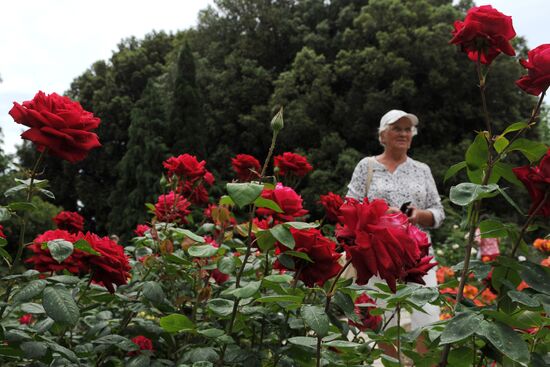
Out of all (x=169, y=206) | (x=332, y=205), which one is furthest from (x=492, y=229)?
(x=169, y=206)

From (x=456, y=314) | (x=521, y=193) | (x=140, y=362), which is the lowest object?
(x=521, y=193)

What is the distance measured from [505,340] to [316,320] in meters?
0.27

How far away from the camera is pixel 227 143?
17391mm

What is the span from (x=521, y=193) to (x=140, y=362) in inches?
552

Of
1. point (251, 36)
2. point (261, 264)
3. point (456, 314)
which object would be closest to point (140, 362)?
point (261, 264)

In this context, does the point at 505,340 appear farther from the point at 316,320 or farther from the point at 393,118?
the point at 393,118

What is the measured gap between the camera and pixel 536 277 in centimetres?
94

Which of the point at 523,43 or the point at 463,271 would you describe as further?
the point at 523,43

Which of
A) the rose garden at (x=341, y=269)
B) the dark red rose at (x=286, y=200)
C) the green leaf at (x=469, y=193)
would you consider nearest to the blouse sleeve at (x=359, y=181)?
the rose garden at (x=341, y=269)

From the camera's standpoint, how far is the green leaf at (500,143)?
1008 millimetres

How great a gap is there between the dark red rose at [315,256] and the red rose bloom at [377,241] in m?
0.12

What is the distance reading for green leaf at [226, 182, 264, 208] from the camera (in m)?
0.94

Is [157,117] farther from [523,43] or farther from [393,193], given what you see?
[393,193]

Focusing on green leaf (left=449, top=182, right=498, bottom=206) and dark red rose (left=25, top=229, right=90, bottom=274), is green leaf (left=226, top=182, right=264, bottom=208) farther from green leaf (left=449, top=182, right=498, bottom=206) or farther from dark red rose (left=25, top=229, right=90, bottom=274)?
dark red rose (left=25, top=229, right=90, bottom=274)
